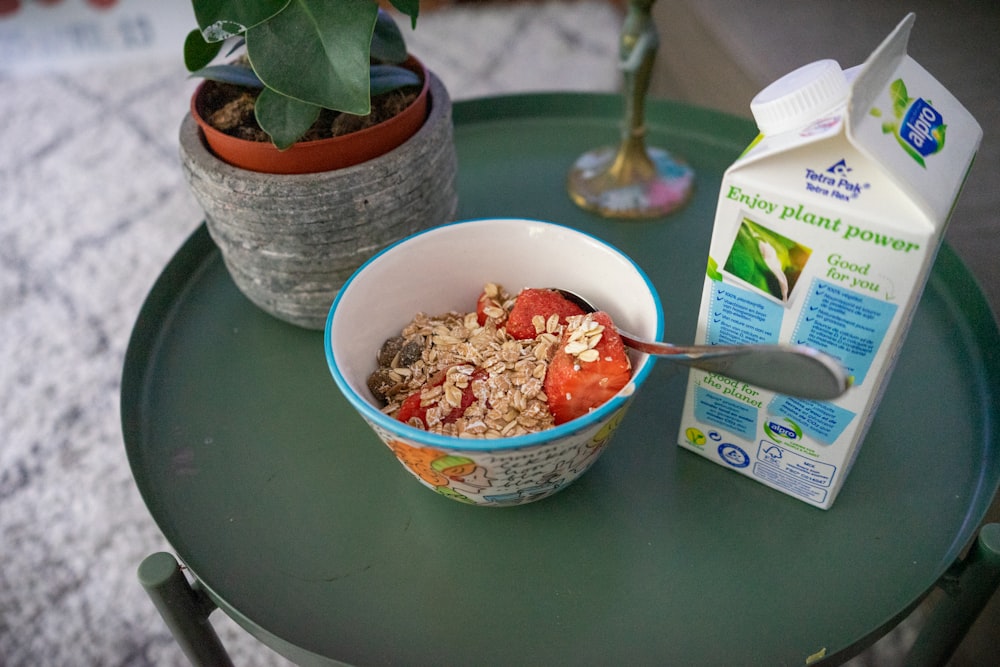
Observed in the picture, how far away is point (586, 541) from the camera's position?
591mm

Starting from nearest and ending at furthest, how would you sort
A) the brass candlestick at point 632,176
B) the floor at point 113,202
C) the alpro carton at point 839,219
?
the alpro carton at point 839,219 → the brass candlestick at point 632,176 → the floor at point 113,202

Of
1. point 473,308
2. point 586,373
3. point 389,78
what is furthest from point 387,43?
point 586,373

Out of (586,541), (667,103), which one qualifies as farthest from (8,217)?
(586,541)

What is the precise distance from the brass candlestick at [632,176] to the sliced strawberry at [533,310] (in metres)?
0.28

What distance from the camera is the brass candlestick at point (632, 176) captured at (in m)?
0.84

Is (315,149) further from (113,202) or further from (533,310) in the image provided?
(113,202)

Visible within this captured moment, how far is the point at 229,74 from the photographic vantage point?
679 mm

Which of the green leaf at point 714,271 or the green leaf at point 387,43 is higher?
the green leaf at point 387,43

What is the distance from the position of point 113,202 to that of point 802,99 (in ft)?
5.19

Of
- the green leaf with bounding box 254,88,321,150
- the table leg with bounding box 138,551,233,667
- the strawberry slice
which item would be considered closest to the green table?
the table leg with bounding box 138,551,233,667

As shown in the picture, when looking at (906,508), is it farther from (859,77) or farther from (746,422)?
(859,77)

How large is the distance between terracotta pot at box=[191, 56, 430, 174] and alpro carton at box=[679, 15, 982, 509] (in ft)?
0.99

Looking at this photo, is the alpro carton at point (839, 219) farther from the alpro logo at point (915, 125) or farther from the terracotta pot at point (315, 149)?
the terracotta pot at point (315, 149)

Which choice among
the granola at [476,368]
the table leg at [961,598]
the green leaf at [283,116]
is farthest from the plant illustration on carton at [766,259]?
the green leaf at [283,116]
